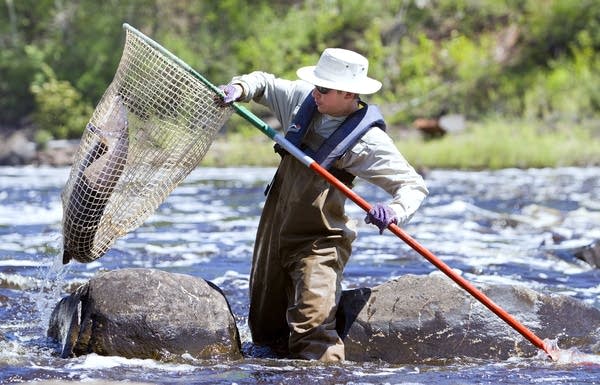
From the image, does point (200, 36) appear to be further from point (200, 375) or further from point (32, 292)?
point (200, 375)

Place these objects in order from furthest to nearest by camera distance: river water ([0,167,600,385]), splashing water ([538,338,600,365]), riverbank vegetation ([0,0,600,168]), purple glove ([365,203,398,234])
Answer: riverbank vegetation ([0,0,600,168]) < splashing water ([538,338,600,365]) < river water ([0,167,600,385]) < purple glove ([365,203,398,234])

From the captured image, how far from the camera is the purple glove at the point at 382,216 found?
5.21m

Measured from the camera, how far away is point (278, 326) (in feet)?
19.9

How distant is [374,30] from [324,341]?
25.8 meters

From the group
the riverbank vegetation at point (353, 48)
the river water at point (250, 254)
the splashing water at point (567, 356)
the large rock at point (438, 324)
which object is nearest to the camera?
the river water at point (250, 254)

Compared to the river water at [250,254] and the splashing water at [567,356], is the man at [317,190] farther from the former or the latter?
the splashing water at [567,356]

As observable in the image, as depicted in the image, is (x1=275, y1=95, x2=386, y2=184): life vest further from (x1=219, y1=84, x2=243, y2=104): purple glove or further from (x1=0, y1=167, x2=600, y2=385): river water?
(x1=0, y1=167, x2=600, y2=385): river water

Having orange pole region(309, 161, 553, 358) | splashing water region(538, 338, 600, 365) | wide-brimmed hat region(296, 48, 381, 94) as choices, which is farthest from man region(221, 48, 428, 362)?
splashing water region(538, 338, 600, 365)

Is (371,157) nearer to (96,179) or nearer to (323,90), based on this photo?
(323,90)

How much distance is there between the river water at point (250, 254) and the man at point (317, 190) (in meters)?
0.29

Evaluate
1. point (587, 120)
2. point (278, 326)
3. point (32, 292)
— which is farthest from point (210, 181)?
point (278, 326)

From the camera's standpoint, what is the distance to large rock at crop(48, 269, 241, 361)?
5.68 metres

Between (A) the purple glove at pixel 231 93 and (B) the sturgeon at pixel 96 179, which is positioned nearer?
(A) the purple glove at pixel 231 93

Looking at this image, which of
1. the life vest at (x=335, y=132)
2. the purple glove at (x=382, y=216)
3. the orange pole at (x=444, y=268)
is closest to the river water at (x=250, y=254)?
the orange pole at (x=444, y=268)
